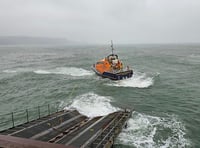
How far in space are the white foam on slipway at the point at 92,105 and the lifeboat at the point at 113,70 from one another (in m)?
11.0

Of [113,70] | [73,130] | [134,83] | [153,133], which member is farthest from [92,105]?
[113,70]

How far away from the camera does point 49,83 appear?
3953 centimetres

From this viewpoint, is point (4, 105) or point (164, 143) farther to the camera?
point (4, 105)

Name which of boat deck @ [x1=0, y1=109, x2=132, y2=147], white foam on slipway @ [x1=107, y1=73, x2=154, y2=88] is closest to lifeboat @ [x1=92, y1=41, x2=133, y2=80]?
white foam on slipway @ [x1=107, y1=73, x2=154, y2=88]

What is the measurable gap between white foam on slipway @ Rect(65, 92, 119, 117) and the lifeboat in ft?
35.9

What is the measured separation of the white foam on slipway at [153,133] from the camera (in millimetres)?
16669

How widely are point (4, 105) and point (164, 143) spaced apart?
23.2 meters

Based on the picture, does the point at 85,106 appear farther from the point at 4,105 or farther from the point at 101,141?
the point at 4,105

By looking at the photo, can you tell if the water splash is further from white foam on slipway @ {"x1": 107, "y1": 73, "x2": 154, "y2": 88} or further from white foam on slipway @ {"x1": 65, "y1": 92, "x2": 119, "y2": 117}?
white foam on slipway @ {"x1": 65, "y1": 92, "x2": 119, "y2": 117}

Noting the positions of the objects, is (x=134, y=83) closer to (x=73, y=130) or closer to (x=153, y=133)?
(x=153, y=133)

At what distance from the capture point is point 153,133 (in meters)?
18.4

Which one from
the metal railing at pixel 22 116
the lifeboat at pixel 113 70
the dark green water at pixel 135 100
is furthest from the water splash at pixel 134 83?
the metal railing at pixel 22 116

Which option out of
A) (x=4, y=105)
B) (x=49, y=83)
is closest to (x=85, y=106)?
(x=4, y=105)

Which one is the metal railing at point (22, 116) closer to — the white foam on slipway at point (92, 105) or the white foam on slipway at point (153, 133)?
the white foam on slipway at point (92, 105)
